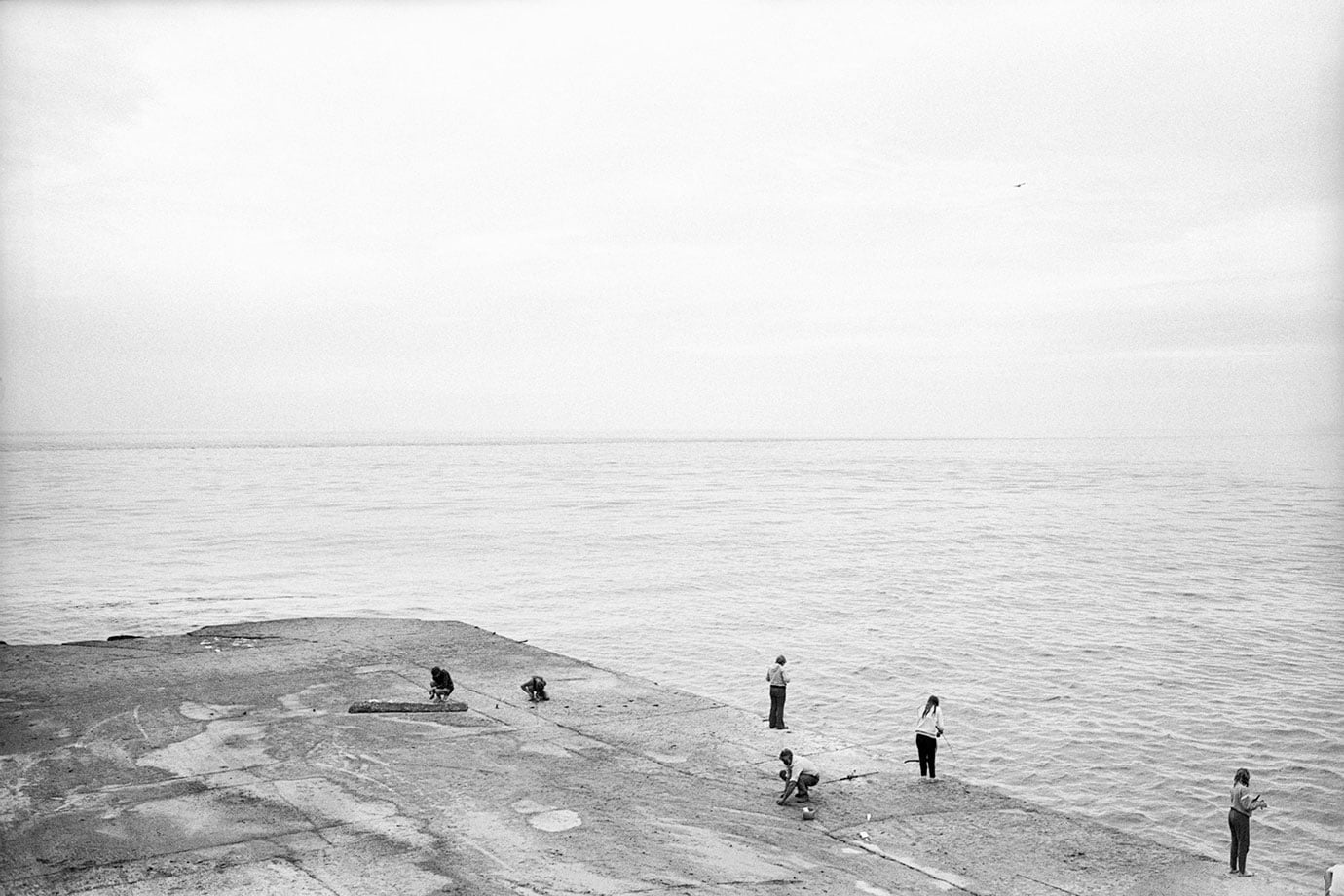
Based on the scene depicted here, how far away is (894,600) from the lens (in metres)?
40.7

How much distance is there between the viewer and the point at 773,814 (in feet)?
48.9

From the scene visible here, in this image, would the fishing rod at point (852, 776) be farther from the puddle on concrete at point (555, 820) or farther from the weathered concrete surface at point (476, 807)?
the puddle on concrete at point (555, 820)

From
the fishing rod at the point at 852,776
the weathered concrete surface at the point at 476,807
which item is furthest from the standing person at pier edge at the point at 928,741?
the fishing rod at the point at 852,776

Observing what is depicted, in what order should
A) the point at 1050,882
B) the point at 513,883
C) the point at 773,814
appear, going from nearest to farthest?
the point at 513,883 → the point at 1050,882 → the point at 773,814

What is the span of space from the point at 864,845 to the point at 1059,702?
44.1 ft

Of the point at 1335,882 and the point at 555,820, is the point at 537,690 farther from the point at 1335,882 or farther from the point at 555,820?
the point at 1335,882

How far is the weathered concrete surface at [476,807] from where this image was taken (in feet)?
41.4

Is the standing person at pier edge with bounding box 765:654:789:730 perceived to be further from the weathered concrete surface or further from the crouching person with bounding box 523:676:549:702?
the crouching person with bounding box 523:676:549:702

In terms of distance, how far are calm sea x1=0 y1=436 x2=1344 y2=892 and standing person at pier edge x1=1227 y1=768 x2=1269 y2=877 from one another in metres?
3.15

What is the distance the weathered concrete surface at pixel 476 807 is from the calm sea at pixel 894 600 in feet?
13.1

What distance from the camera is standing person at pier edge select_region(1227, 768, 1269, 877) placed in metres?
13.5

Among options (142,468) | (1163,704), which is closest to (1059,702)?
(1163,704)

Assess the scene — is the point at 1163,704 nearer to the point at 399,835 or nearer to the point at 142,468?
the point at 399,835

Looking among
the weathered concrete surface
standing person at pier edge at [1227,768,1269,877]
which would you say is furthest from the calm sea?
the weathered concrete surface
